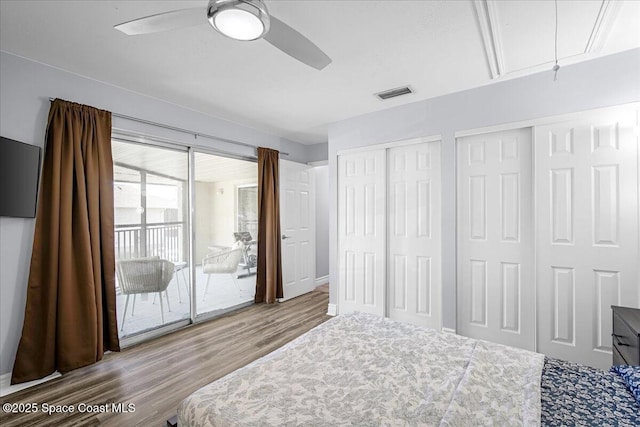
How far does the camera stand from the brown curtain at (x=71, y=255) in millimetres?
2297

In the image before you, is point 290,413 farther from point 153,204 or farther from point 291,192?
point 291,192

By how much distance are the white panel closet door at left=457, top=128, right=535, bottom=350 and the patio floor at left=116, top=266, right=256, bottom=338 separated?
2.85 meters

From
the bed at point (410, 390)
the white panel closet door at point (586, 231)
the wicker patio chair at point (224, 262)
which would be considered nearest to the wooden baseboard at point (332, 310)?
the wicker patio chair at point (224, 262)

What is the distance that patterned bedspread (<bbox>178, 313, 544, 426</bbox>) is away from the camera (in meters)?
1.08

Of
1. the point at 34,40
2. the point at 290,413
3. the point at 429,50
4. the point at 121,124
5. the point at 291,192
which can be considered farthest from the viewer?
the point at 291,192

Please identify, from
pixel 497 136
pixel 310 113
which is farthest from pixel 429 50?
pixel 310 113

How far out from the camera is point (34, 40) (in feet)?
6.74

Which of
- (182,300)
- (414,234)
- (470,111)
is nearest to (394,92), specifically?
(470,111)

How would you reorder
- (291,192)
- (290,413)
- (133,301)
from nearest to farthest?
(290,413) < (133,301) < (291,192)

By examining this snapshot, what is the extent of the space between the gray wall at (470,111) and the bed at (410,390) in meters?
1.68

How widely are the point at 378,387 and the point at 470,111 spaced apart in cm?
271

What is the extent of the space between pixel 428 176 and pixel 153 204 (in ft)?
9.93

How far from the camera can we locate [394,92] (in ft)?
9.77

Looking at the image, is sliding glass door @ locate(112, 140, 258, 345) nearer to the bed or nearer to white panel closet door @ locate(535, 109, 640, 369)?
the bed
